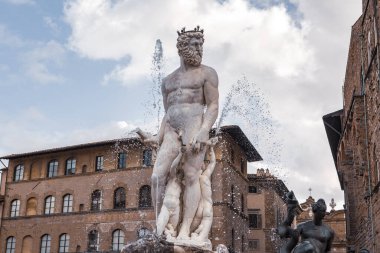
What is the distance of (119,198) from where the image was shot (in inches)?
1747

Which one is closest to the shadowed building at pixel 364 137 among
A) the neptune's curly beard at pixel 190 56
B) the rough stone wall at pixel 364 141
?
the rough stone wall at pixel 364 141

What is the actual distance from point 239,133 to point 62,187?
1378 centimetres

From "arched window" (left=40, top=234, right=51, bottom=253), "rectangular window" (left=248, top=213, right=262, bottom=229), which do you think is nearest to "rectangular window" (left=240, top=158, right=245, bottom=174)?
"rectangular window" (left=248, top=213, right=262, bottom=229)

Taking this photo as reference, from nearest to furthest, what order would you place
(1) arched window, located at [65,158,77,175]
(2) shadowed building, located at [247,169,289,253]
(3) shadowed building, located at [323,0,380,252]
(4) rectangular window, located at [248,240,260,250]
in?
(3) shadowed building, located at [323,0,380,252]
(1) arched window, located at [65,158,77,175]
(4) rectangular window, located at [248,240,260,250]
(2) shadowed building, located at [247,169,289,253]

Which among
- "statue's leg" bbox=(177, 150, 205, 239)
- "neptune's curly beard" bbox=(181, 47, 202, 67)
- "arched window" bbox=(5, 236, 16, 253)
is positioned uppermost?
"arched window" bbox=(5, 236, 16, 253)

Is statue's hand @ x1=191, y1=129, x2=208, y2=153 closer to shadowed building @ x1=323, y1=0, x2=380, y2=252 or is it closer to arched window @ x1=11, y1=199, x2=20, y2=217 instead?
shadowed building @ x1=323, y1=0, x2=380, y2=252

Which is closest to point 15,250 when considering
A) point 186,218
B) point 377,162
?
point 377,162

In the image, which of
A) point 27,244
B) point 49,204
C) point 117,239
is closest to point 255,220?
point 117,239

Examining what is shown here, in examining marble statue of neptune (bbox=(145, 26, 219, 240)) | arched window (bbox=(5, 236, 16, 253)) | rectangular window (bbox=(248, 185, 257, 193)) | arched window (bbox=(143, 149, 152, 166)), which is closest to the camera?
marble statue of neptune (bbox=(145, 26, 219, 240))

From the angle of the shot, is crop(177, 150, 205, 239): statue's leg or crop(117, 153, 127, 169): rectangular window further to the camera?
crop(117, 153, 127, 169): rectangular window

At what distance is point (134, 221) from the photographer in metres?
43.0

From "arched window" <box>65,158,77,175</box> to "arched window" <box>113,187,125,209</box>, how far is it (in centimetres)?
439

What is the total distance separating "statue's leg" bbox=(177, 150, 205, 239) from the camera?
316 inches

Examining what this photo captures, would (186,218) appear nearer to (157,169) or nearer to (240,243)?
(157,169)
